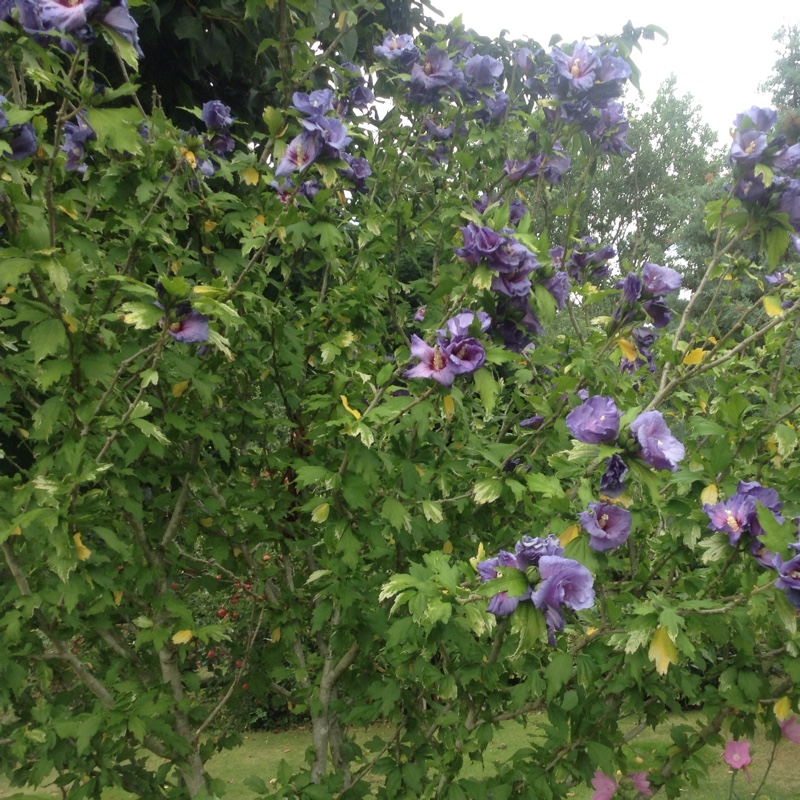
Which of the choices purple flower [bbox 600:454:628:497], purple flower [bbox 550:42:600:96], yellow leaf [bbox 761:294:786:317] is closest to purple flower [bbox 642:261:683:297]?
yellow leaf [bbox 761:294:786:317]

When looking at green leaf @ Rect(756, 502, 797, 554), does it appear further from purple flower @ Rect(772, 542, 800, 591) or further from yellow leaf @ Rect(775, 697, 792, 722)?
yellow leaf @ Rect(775, 697, 792, 722)

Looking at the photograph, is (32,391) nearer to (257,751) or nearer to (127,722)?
(127,722)

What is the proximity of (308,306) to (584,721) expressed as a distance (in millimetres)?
1886

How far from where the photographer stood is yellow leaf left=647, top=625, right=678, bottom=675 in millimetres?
1495

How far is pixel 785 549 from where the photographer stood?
139 cm

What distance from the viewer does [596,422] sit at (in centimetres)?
153

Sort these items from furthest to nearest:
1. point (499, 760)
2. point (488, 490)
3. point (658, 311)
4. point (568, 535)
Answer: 1. point (499, 760)
2. point (658, 311)
3. point (488, 490)
4. point (568, 535)

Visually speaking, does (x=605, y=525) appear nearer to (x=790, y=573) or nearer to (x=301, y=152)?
(x=790, y=573)

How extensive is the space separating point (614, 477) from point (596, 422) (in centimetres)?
12

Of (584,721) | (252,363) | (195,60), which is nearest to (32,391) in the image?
(252,363)

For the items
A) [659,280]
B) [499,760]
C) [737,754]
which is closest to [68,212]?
[659,280]

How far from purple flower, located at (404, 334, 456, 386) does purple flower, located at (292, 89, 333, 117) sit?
973 mm

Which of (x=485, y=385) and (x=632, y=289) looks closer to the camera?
(x=485, y=385)

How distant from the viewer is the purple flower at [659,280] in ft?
6.11
